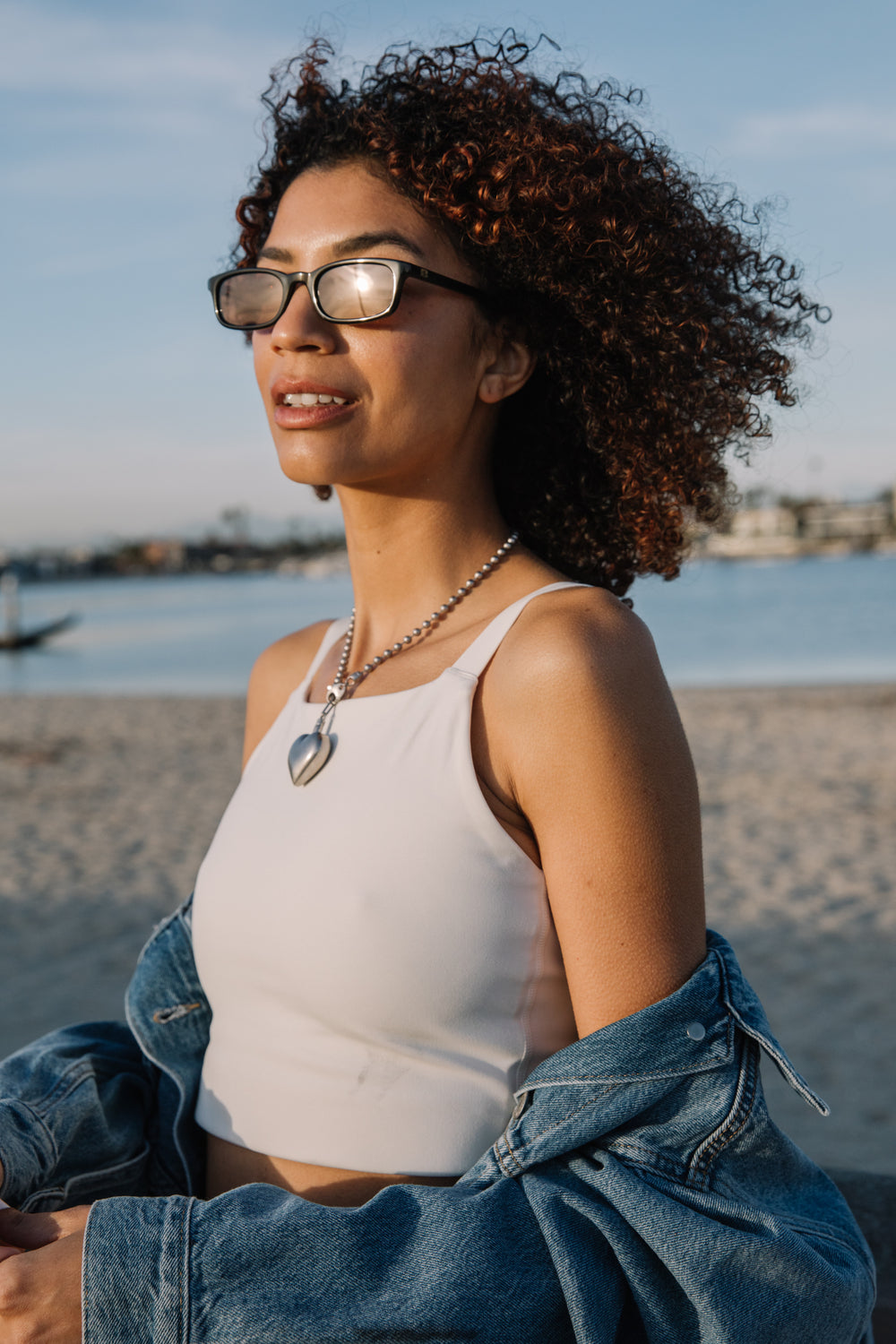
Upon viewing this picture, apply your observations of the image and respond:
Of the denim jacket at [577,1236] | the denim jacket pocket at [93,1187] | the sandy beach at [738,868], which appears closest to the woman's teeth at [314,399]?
the denim jacket at [577,1236]

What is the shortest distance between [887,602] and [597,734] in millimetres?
47317

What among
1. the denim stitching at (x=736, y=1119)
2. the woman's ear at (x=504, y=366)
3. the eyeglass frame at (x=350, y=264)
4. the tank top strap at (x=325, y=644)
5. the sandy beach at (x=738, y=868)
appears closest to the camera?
the denim stitching at (x=736, y=1119)

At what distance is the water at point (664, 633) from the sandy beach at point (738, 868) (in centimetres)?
198

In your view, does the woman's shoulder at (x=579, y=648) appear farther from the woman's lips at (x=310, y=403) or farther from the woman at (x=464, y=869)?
the woman's lips at (x=310, y=403)

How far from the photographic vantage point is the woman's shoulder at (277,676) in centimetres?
185

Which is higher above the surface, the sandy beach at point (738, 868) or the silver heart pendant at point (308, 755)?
the silver heart pendant at point (308, 755)

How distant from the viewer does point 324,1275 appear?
1.08m

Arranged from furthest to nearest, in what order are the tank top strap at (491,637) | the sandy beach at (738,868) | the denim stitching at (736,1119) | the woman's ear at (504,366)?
the sandy beach at (738,868), the woman's ear at (504,366), the tank top strap at (491,637), the denim stitching at (736,1119)

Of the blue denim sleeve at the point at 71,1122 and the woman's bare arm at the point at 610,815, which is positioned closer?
the woman's bare arm at the point at 610,815

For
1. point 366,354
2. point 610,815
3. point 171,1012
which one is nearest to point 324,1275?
point 610,815

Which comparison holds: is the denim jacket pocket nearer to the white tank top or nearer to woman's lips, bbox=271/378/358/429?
the white tank top

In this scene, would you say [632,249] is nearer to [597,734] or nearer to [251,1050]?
[597,734]

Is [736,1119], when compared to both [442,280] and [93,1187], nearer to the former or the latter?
[93,1187]

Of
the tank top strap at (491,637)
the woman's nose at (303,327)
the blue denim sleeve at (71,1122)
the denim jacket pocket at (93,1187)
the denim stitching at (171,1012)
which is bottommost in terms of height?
the denim jacket pocket at (93,1187)
